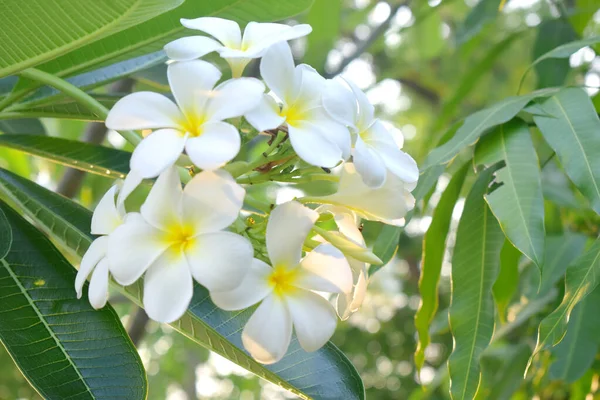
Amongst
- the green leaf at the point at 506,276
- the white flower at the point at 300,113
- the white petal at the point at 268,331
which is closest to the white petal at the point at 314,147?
the white flower at the point at 300,113

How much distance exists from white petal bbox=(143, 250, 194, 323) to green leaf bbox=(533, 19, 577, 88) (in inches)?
41.2

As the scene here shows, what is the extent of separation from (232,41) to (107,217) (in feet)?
0.58

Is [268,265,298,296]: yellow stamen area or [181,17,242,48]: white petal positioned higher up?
[181,17,242,48]: white petal

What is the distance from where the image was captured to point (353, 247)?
0.51 m

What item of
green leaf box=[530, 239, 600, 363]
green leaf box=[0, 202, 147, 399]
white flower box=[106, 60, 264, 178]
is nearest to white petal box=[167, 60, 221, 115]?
white flower box=[106, 60, 264, 178]

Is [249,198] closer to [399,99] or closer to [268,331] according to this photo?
[268,331]

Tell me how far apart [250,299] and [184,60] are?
0.60 ft

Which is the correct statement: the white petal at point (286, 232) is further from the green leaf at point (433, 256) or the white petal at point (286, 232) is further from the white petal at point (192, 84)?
the green leaf at point (433, 256)

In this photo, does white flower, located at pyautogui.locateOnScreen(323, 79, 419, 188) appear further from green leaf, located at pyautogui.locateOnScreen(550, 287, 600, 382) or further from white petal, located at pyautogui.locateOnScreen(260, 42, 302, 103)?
green leaf, located at pyautogui.locateOnScreen(550, 287, 600, 382)

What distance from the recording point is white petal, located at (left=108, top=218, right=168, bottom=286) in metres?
0.43

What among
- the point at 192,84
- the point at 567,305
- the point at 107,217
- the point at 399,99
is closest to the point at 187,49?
the point at 192,84

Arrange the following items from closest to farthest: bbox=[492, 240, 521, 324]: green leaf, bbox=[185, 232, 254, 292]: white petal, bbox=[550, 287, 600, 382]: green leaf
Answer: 1. bbox=[185, 232, 254, 292]: white petal
2. bbox=[492, 240, 521, 324]: green leaf
3. bbox=[550, 287, 600, 382]: green leaf

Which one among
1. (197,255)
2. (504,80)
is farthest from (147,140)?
(504,80)

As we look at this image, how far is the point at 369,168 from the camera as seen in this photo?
474 millimetres
